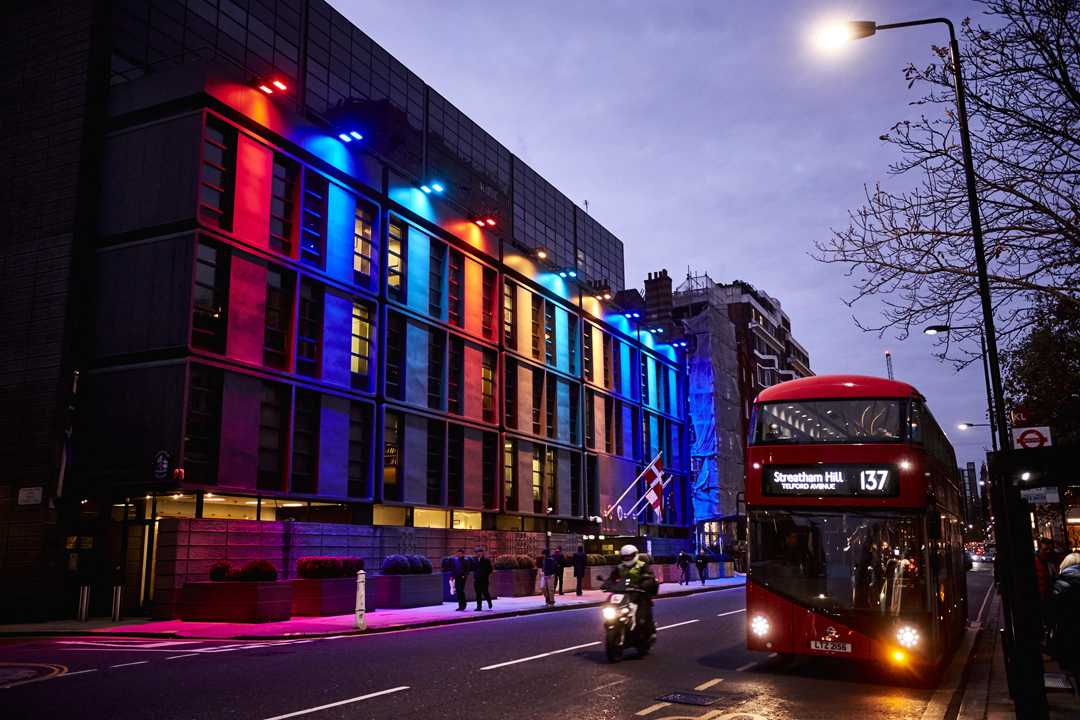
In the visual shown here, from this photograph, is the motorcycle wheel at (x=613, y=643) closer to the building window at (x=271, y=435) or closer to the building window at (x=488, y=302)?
the building window at (x=271, y=435)

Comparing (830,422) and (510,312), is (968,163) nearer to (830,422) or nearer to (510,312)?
(830,422)

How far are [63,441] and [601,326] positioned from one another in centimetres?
3373

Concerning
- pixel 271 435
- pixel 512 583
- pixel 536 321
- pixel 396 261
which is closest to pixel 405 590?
pixel 512 583

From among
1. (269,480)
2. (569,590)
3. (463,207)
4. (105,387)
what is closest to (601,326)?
(463,207)

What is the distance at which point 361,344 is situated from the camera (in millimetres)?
33406

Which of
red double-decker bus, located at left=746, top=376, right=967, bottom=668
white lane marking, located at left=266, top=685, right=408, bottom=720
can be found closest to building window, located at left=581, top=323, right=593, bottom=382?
red double-decker bus, located at left=746, top=376, right=967, bottom=668

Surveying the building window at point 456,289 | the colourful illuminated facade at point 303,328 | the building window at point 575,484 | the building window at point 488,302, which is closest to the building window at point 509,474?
the colourful illuminated facade at point 303,328

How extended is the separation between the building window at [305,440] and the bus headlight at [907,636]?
2216 cm

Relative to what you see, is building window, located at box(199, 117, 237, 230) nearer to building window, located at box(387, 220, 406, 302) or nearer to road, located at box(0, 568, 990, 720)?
building window, located at box(387, 220, 406, 302)

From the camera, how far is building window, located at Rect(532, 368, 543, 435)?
4525 centimetres

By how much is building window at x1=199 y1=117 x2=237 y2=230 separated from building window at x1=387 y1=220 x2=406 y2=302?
28.4ft

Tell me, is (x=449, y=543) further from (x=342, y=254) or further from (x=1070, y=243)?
(x=1070, y=243)

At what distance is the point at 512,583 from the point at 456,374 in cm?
1067

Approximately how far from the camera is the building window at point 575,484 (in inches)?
1879
